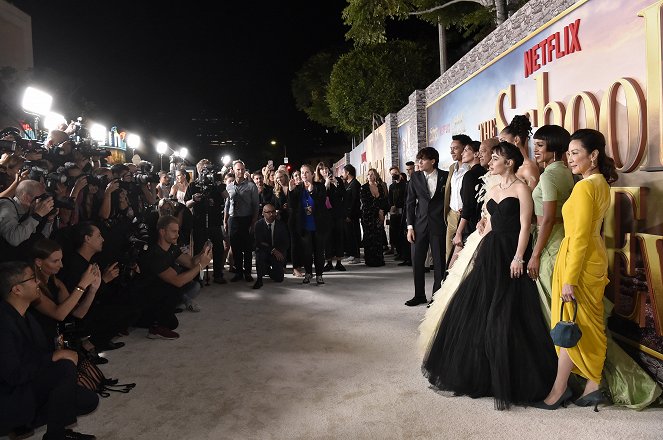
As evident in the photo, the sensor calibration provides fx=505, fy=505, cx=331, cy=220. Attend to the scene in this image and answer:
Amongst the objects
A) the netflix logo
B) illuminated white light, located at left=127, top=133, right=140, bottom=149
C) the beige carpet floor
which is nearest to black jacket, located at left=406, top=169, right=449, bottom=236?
the beige carpet floor

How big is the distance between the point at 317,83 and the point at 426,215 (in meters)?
26.6

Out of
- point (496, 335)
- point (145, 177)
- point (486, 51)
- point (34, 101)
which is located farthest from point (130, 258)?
point (34, 101)

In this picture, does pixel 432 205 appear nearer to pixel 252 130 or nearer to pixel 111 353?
pixel 111 353

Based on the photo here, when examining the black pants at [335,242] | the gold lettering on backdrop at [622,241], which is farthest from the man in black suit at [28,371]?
the black pants at [335,242]

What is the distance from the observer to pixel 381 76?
714 inches

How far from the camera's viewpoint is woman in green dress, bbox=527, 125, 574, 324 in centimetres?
301

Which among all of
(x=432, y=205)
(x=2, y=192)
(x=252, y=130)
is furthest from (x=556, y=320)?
(x=252, y=130)

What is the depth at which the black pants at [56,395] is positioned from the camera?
8.47 ft

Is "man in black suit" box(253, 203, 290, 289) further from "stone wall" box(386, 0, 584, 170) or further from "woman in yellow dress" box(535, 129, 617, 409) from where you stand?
"woman in yellow dress" box(535, 129, 617, 409)

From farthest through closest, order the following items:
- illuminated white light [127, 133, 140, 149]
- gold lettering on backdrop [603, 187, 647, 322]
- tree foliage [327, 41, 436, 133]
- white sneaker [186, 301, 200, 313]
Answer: tree foliage [327, 41, 436, 133] → illuminated white light [127, 133, 140, 149] → white sneaker [186, 301, 200, 313] → gold lettering on backdrop [603, 187, 647, 322]

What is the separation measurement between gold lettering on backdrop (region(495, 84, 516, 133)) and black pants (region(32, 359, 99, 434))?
4.76m

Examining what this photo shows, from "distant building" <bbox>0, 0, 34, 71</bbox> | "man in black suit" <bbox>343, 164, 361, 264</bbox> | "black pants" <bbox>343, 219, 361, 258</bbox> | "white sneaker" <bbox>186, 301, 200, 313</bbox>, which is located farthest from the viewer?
"distant building" <bbox>0, 0, 34, 71</bbox>

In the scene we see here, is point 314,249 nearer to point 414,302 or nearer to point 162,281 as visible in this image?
point 414,302

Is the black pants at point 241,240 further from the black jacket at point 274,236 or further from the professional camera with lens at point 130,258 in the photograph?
the professional camera with lens at point 130,258
